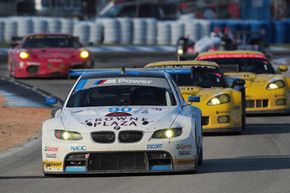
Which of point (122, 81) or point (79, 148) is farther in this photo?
point (122, 81)

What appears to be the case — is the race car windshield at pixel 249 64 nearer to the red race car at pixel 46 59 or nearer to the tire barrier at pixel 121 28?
the red race car at pixel 46 59

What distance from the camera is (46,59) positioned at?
1173 inches

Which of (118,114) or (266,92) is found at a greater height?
(118,114)

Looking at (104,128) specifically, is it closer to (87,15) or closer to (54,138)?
(54,138)

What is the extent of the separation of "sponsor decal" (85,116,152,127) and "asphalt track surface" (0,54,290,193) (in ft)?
1.82

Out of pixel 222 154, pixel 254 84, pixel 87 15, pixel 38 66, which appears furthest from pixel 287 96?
pixel 87 15

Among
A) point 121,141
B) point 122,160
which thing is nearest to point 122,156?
point 122,160

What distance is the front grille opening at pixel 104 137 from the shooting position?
11016 millimetres

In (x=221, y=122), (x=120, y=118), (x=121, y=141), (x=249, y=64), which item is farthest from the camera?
(x=249, y=64)

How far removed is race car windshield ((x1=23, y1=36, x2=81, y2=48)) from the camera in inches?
1201

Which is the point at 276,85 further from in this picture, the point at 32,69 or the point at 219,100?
the point at 32,69

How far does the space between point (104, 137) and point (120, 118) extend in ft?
1.00

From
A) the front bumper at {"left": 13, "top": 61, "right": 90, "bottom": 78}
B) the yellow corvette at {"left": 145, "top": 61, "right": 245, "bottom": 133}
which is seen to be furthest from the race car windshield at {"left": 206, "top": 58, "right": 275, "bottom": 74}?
the front bumper at {"left": 13, "top": 61, "right": 90, "bottom": 78}

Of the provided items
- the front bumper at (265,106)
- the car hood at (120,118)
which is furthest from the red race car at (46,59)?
the car hood at (120,118)
